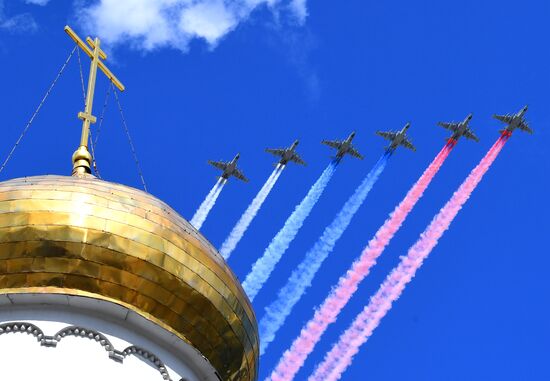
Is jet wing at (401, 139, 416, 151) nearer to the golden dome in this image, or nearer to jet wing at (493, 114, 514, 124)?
jet wing at (493, 114, 514, 124)

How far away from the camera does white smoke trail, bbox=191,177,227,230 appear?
45.2 metres

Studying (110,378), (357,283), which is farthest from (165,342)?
(357,283)

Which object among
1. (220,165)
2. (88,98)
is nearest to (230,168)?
(220,165)

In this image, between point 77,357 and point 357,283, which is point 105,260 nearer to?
point 77,357

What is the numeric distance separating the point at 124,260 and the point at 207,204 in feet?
106

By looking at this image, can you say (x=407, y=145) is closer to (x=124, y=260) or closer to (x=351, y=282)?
(x=351, y=282)

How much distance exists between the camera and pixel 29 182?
15.9m

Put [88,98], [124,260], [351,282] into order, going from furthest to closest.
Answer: [351,282]
[88,98]
[124,260]

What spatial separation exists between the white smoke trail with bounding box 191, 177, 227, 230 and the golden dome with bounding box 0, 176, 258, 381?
27388mm

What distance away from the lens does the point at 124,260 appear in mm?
15070

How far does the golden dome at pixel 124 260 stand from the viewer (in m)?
14.8

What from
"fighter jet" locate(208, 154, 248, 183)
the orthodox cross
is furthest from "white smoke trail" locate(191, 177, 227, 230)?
the orthodox cross

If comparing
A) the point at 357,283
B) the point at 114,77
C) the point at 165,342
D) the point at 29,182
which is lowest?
the point at 165,342

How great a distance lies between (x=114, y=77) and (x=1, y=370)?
6591mm
